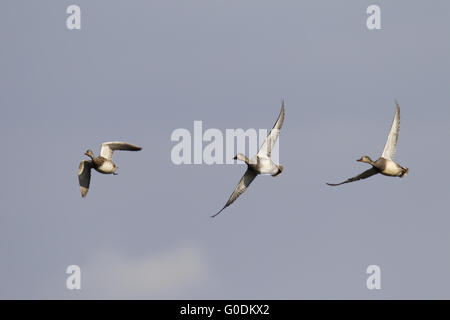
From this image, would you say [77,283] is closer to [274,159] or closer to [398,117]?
[274,159]

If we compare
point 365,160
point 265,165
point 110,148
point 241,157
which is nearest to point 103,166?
point 110,148

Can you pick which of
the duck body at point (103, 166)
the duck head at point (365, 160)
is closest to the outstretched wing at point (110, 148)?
the duck body at point (103, 166)

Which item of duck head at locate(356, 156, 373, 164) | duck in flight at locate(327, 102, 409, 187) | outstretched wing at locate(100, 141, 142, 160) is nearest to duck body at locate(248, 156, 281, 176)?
duck in flight at locate(327, 102, 409, 187)

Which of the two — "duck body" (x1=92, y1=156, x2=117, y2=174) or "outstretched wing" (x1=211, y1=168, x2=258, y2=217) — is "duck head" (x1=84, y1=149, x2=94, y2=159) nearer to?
"duck body" (x1=92, y1=156, x2=117, y2=174)

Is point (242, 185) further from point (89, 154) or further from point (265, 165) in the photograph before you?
point (89, 154)

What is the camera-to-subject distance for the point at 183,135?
86750 millimetres

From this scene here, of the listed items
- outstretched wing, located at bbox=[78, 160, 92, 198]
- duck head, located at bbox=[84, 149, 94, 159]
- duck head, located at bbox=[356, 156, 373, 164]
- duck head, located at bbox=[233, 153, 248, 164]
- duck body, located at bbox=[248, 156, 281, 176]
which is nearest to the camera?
duck head, located at bbox=[356, 156, 373, 164]

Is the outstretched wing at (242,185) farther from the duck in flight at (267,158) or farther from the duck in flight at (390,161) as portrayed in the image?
the duck in flight at (390,161)

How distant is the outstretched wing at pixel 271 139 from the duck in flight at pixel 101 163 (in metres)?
6.56

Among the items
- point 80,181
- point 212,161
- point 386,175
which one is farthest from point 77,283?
point 386,175

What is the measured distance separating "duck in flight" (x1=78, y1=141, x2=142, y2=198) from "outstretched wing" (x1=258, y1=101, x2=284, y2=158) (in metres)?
6.56

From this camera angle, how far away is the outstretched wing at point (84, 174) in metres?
88.7

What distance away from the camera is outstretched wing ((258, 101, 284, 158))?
86875 mm

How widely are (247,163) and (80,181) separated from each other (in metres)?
9.31
